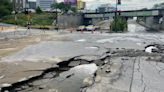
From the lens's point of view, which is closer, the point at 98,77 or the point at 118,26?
the point at 98,77

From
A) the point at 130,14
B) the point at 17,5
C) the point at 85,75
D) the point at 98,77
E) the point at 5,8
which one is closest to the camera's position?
the point at 98,77

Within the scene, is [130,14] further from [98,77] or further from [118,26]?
[98,77]

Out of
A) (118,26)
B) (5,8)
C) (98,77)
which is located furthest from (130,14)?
(98,77)

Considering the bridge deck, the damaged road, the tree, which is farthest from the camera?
the bridge deck

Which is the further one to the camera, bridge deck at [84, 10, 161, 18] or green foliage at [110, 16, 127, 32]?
bridge deck at [84, 10, 161, 18]

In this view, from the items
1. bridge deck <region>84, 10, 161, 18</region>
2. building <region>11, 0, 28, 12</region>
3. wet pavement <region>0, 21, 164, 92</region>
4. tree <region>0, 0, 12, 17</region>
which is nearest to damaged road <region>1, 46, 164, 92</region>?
wet pavement <region>0, 21, 164, 92</region>

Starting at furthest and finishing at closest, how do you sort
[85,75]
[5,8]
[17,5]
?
[17,5], [5,8], [85,75]

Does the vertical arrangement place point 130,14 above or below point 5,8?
below

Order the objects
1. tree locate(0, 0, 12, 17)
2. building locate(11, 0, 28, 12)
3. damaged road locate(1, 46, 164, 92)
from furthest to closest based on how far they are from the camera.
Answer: building locate(11, 0, 28, 12), tree locate(0, 0, 12, 17), damaged road locate(1, 46, 164, 92)

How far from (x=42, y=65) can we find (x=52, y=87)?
12.5 feet

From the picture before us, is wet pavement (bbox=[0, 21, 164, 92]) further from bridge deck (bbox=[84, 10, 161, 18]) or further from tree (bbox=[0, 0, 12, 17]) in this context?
bridge deck (bbox=[84, 10, 161, 18])

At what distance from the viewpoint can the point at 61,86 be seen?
10000mm

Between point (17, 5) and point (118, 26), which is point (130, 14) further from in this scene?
point (17, 5)

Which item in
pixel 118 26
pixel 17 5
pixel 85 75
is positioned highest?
pixel 17 5
